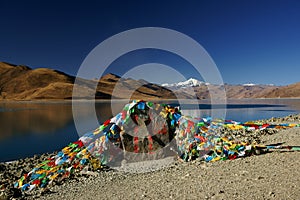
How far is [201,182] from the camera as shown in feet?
17.7

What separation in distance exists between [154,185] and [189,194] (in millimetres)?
1182

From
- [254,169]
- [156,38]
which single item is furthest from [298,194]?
[156,38]

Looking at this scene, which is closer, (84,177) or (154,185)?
(154,185)

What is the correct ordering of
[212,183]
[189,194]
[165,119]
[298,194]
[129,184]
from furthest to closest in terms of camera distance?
[165,119]
[129,184]
[212,183]
[189,194]
[298,194]

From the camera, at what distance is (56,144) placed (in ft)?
66.2

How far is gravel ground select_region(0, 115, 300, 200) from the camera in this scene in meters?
4.62

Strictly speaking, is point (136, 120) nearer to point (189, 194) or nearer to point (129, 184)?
point (129, 184)

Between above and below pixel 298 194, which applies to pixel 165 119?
above

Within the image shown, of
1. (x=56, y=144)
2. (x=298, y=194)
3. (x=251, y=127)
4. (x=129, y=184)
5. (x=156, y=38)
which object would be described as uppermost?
(x=156, y=38)

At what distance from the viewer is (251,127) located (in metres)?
7.77

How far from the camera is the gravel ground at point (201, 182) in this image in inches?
182

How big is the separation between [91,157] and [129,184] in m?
2.63

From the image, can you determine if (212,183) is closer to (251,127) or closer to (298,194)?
(298,194)

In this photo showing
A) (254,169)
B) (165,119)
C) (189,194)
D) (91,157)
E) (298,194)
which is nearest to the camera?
(298,194)
